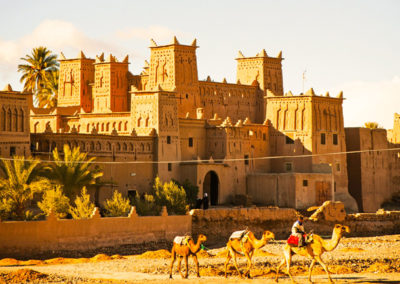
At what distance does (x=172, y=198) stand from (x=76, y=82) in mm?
19964

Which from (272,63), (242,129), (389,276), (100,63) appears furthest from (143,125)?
(389,276)

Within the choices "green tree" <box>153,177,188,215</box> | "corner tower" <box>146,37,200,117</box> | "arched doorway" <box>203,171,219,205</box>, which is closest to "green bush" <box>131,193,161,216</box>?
"green tree" <box>153,177,188,215</box>

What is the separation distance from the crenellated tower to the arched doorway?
10284 mm

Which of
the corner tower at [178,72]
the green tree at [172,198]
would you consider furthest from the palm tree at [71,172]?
the corner tower at [178,72]

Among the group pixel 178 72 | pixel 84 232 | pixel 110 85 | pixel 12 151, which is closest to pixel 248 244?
pixel 84 232

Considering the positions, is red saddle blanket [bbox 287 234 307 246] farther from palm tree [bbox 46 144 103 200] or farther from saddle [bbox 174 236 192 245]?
palm tree [bbox 46 144 103 200]

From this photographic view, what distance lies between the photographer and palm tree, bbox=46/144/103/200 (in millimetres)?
42812

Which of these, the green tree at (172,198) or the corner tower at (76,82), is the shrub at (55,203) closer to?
the green tree at (172,198)

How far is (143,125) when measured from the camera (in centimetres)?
5153

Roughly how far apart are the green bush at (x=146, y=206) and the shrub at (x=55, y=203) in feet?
14.1

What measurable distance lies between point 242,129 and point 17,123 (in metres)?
16.3

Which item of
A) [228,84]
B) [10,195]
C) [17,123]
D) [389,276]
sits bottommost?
[389,276]

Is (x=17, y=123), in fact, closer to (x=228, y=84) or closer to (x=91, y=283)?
(x=91, y=283)

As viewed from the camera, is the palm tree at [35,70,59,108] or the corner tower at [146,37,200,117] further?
the palm tree at [35,70,59,108]
